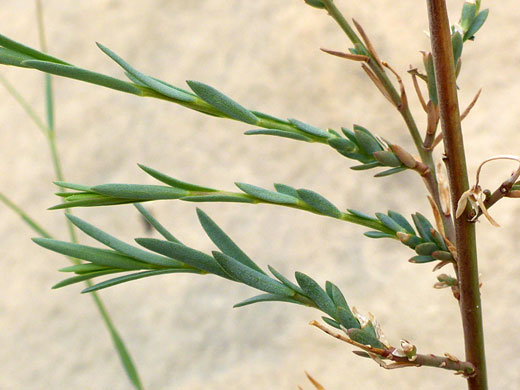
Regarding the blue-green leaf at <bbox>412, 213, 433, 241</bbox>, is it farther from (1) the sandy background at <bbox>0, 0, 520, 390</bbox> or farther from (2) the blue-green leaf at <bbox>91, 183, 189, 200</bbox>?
(1) the sandy background at <bbox>0, 0, 520, 390</bbox>

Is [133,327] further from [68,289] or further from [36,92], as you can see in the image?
[36,92]

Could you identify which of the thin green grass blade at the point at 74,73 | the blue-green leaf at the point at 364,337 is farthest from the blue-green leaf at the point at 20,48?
the blue-green leaf at the point at 364,337

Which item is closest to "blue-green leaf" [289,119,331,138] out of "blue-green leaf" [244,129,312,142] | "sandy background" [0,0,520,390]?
"blue-green leaf" [244,129,312,142]

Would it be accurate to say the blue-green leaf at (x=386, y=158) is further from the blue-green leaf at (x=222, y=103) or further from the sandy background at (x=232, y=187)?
the sandy background at (x=232, y=187)

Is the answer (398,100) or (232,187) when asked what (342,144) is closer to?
(398,100)

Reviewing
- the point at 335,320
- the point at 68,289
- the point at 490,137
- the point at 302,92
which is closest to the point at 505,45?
the point at 490,137

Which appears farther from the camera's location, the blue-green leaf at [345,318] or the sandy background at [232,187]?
the sandy background at [232,187]
